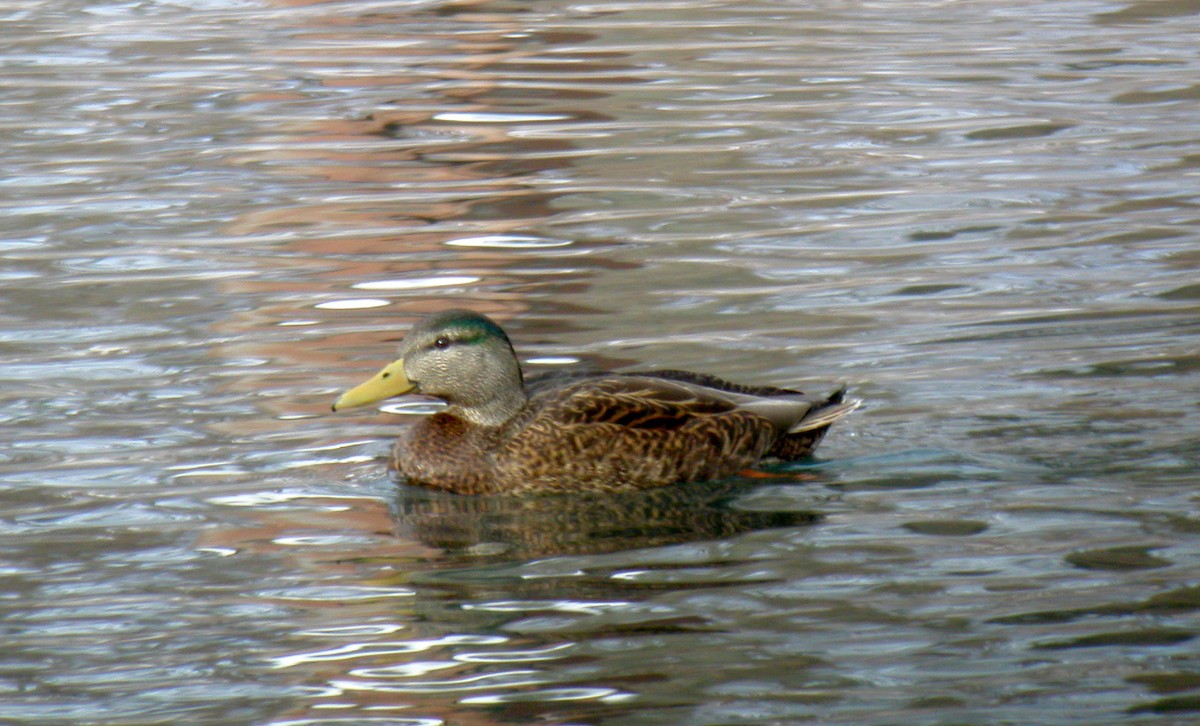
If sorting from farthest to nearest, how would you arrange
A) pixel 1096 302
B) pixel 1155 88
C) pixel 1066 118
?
pixel 1155 88 < pixel 1066 118 < pixel 1096 302

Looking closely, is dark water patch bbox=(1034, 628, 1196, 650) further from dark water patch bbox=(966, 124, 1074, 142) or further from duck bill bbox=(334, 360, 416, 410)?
dark water patch bbox=(966, 124, 1074, 142)

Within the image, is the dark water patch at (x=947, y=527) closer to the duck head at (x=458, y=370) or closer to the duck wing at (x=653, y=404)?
the duck wing at (x=653, y=404)

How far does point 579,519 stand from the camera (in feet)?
23.0

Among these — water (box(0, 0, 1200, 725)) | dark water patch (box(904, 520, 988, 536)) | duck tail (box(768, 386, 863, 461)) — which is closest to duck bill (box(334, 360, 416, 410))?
water (box(0, 0, 1200, 725))

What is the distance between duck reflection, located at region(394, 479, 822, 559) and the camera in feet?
22.0

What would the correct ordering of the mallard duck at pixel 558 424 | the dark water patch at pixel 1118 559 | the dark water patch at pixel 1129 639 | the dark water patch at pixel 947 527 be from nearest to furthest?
the dark water patch at pixel 1129 639 → the dark water patch at pixel 1118 559 → the dark water patch at pixel 947 527 → the mallard duck at pixel 558 424

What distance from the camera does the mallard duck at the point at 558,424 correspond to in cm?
724

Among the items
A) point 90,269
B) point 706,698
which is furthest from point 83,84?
point 706,698

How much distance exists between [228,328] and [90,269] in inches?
67.3

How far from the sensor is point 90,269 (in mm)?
11148

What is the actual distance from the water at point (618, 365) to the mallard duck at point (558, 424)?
125mm

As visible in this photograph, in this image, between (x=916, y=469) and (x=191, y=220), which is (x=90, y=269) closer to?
(x=191, y=220)

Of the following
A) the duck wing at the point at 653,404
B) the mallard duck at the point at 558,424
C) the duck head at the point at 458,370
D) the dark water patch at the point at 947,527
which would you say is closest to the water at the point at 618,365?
the dark water patch at the point at 947,527

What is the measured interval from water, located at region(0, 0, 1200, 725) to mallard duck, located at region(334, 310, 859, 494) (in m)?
0.13
